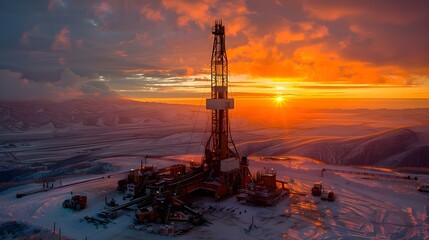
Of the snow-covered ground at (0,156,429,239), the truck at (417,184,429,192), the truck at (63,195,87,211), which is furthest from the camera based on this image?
the truck at (417,184,429,192)

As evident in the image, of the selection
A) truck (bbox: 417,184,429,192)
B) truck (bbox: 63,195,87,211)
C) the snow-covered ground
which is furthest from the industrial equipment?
truck (bbox: 417,184,429,192)

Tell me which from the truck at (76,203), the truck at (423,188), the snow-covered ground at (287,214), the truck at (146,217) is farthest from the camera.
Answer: the truck at (423,188)

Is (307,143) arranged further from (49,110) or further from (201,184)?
(49,110)

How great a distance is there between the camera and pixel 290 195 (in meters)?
16.4

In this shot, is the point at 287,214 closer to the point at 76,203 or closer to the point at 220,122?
the point at 220,122

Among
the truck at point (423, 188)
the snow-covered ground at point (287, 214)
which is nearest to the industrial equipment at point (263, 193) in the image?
the snow-covered ground at point (287, 214)

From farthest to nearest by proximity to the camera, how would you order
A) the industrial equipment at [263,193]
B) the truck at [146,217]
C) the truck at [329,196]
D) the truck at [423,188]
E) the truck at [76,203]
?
the truck at [423,188] < the truck at [329,196] < the industrial equipment at [263,193] < the truck at [76,203] < the truck at [146,217]

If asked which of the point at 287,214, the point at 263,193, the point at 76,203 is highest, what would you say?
the point at 263,193

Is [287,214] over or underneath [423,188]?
underneath

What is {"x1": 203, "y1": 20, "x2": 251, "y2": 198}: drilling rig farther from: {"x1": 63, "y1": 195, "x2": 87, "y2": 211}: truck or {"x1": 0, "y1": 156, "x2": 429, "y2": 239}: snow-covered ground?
{"x1": 63, "y1": 195, "x2": 87, "y2": 211}: truck

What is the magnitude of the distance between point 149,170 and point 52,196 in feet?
15.5

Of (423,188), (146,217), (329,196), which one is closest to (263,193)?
(329,196)

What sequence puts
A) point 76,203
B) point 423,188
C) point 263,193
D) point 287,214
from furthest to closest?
point 423,188 < point 263,193 < point 76,203 < point 287,214

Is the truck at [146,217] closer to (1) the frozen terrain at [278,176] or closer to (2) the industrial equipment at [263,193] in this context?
(1) the frozen terrain at [278,176]
